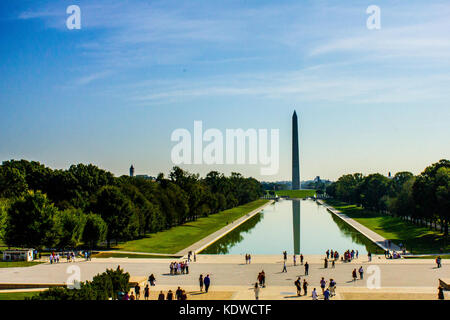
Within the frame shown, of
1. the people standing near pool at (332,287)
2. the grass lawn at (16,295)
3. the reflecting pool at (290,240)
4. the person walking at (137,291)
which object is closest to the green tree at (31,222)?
the reflecting pool at (290,240)

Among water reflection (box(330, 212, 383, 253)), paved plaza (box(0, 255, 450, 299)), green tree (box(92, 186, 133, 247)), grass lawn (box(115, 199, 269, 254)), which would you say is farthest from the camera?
green tree (box(92, 186, 133, 247))

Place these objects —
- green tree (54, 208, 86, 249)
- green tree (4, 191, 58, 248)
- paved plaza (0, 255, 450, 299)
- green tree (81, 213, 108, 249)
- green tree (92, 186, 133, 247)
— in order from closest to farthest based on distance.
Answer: paved plaza (0, 255, 450, 299), green tree (4, 191, 58, 248), green tree (54, 208, 86, 249), green tree (81, 213, 108, 249), green tree (92, 186, 133, 247)

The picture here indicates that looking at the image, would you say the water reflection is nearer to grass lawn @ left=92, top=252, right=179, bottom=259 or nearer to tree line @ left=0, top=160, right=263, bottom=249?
grass lawn @ left=92, top=252, right=179, bottom=259

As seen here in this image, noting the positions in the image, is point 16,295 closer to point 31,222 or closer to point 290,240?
point 31,222

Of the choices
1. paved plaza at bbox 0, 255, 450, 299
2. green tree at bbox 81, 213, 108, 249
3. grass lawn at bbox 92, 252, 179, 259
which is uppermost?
green tree at bbox 81, 213, 108, 249

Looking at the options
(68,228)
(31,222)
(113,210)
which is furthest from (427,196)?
(31,222)

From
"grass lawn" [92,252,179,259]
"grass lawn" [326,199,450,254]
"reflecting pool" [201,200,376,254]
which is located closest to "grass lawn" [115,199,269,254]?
"grass lawn" [92,252,179,259]

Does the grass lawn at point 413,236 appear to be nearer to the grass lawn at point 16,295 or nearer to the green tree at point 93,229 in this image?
the green tree at point 93,229

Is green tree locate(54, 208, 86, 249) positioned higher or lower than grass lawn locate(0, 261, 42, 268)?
higher

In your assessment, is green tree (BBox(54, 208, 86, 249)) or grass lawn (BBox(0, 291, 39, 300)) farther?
green tree (BBox(54, 208, 86, 249))
